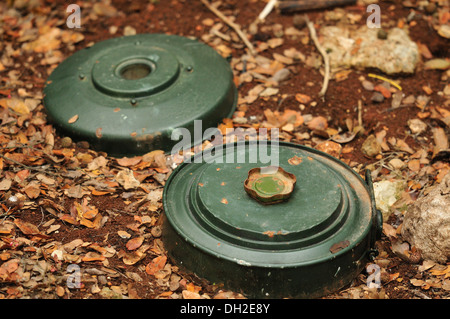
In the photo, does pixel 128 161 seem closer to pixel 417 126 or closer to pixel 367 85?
pixel 367 85

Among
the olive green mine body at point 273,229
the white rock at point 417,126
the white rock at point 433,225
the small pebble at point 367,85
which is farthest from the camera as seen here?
the small pebble at point 367,85

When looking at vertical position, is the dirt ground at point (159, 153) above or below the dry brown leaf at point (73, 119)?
below

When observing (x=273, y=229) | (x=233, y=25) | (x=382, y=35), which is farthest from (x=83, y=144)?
(x=382, y=35)

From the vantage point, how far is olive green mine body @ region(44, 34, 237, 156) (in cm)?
334

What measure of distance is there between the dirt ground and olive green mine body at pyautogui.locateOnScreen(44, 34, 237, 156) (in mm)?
123

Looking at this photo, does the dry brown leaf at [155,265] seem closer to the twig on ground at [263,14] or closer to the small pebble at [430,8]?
the twig on ground at [263,14]

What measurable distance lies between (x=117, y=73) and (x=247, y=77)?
1010 mm

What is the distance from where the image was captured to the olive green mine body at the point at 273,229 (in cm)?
245

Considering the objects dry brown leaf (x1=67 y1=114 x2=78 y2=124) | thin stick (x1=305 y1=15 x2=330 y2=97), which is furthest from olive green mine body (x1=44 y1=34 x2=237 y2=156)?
thin stick (x1=305 y1=15 x2=330 y2=97)

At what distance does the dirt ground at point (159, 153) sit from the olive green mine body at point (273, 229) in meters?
0.16

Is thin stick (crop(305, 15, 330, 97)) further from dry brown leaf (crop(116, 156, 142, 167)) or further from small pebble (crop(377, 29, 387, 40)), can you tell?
dry brown leaf (crop(116, 156, 142, 167))

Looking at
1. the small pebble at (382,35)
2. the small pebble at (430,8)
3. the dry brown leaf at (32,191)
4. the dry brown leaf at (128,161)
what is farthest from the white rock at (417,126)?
the dry brown leaf at (32,191)

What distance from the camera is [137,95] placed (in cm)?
343

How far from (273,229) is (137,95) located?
1432 mm
